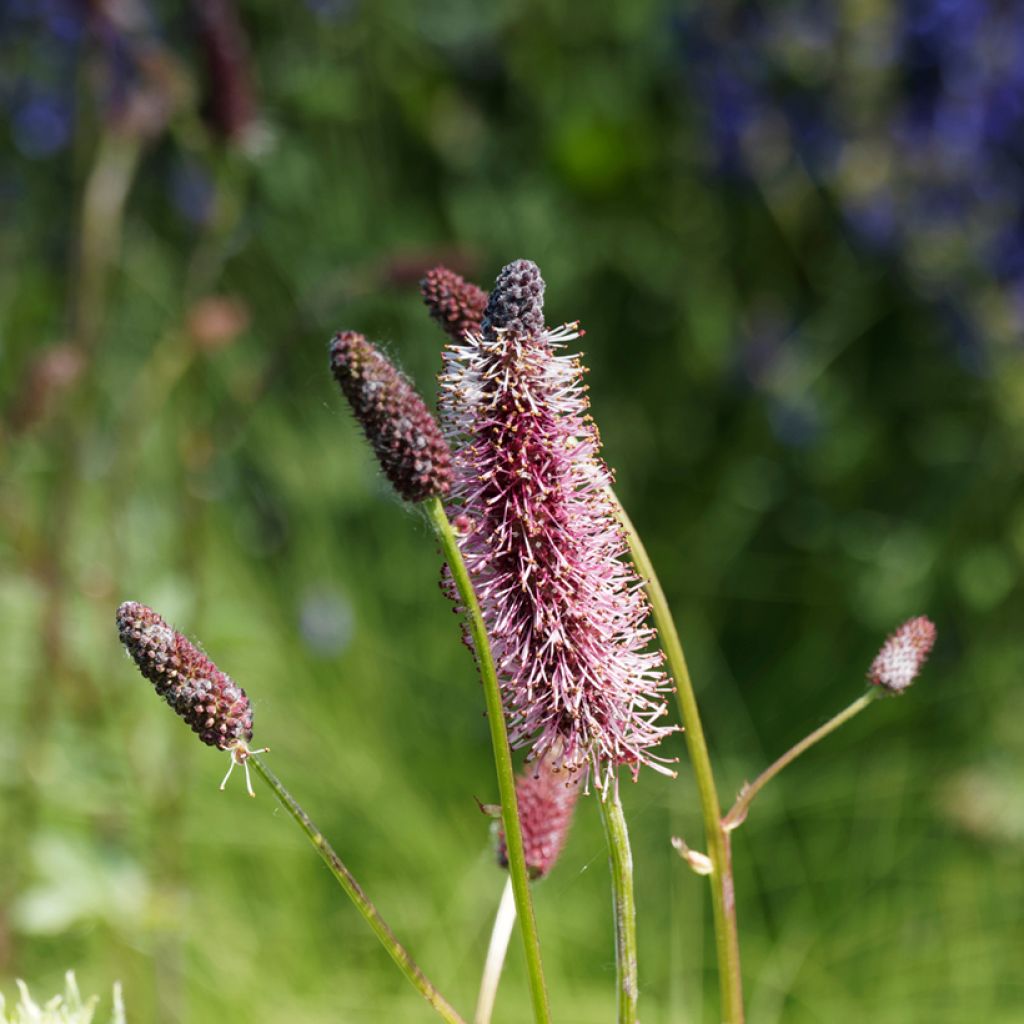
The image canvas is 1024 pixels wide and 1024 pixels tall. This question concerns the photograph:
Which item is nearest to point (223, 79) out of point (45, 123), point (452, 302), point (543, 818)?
point (452, 302)

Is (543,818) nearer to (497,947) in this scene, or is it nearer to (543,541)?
(497,947)

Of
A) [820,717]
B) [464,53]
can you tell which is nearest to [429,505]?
[820,717]

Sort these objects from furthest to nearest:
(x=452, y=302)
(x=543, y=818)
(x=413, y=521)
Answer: (x=413, y=521) → (x=543, y=818) → (x=452, y=302)

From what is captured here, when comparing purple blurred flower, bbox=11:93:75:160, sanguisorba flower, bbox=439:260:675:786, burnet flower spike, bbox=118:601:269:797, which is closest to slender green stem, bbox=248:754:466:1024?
burnet flower spike, bbox=118:601:269:797

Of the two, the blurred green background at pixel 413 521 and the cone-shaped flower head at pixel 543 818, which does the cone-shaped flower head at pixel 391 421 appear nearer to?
the cone-shaped flower head at pixel 543 818

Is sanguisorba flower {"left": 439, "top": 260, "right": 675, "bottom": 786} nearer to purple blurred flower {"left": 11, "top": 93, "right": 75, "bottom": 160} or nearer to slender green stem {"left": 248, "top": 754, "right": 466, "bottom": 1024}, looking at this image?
slender green stem {"left": 248, "top": 754, "right": 466, "bottom": 1024}

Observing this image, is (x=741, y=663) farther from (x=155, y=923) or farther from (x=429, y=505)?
(x=429, y=505)
